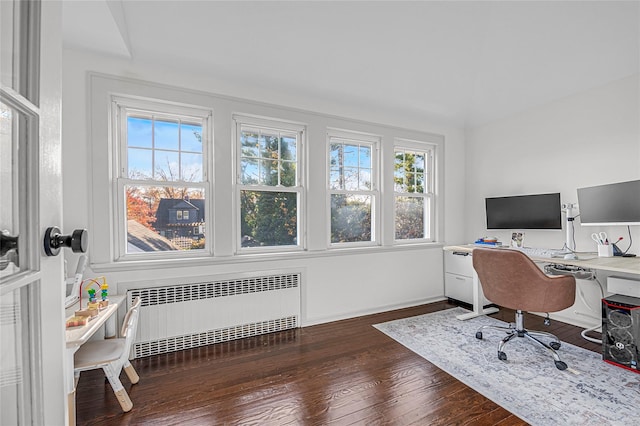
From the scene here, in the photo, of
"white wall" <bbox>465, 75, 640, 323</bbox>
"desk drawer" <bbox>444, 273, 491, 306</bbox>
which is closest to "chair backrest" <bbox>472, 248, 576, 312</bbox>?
"desk drawer" <bbox>444, 273, 491, 306</bbox>

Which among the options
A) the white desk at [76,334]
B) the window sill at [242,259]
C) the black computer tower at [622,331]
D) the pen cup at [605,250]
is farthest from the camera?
the pen cup at [605,250]

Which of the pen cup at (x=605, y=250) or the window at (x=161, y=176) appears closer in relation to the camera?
the window at (x=161, y=176)

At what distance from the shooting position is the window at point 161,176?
262 cm

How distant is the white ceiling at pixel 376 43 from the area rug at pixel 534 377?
2696 millimetres

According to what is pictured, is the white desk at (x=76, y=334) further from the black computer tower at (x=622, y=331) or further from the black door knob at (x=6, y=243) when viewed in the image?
the black computer tower at (x=622, y=331)

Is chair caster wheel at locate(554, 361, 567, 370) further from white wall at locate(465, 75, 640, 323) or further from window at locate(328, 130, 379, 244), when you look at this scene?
window at locate(328, 130, 379, 244)

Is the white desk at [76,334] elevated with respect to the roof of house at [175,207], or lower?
lower

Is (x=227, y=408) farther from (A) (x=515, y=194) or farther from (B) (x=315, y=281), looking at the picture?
(A) (x=515, y=194)

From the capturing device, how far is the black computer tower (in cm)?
219

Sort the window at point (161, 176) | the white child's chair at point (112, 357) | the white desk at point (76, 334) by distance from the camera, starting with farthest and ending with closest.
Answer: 1. the window at point (161, 176)
2. the white child's chair at point (112, 357)
3. the white desk at point (76, 334)

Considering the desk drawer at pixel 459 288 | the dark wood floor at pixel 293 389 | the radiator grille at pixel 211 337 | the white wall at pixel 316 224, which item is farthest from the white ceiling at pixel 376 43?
the dark wood floor at pixel 293 389

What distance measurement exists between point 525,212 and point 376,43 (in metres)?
2.60

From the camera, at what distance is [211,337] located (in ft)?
9.13

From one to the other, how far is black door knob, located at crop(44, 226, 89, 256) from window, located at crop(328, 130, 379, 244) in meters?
2.94
